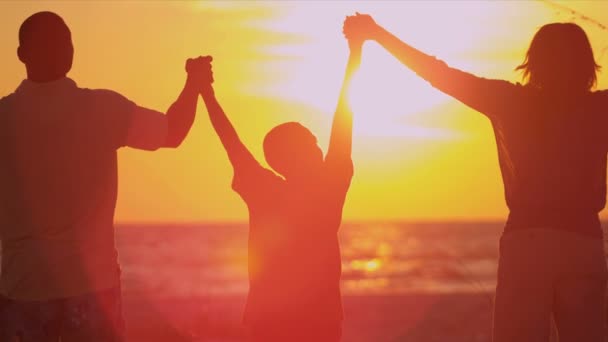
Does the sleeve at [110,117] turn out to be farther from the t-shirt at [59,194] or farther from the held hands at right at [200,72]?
the held hands at right at [200,72]

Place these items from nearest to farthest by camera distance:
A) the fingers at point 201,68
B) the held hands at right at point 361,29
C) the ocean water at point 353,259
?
the fingers at point 201,68
the held hands at right at point 361,29
the ocean water at point 353,259

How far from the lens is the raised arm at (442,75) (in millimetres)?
5336

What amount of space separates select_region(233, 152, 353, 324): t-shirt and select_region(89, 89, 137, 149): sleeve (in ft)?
2.44

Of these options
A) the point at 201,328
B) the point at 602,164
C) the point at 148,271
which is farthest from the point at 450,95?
the point at 148,271

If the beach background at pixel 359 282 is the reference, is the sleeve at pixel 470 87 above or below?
above

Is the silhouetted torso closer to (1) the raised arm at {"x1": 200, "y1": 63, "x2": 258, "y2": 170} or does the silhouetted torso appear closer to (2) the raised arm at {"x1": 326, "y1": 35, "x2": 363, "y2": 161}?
(1) the raised arm at {"x1": 200, "y1": 63, "x2": 258, "y2": 170}

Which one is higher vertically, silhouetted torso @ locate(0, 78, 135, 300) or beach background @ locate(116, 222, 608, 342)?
silhouetted torso @ locate(0, 78, 135, 300)

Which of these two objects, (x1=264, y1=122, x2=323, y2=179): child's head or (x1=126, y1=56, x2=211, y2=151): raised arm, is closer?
(x1=126, y1=56, x2=211, y2=151): raised arm

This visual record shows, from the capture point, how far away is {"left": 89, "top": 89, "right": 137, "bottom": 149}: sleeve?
4836 millimetres

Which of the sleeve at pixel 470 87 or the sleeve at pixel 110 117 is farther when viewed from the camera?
the sleeve at pixel 470 87

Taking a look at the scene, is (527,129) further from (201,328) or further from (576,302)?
(201,328)

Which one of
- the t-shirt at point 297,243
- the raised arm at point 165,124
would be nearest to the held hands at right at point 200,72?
the raised arm at point 165,124

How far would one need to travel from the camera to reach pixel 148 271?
161 feet

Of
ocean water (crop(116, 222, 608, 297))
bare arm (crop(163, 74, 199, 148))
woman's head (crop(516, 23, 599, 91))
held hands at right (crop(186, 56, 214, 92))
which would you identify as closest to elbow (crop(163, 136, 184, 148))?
bare arm (crop(163, 74, 199, 148))
